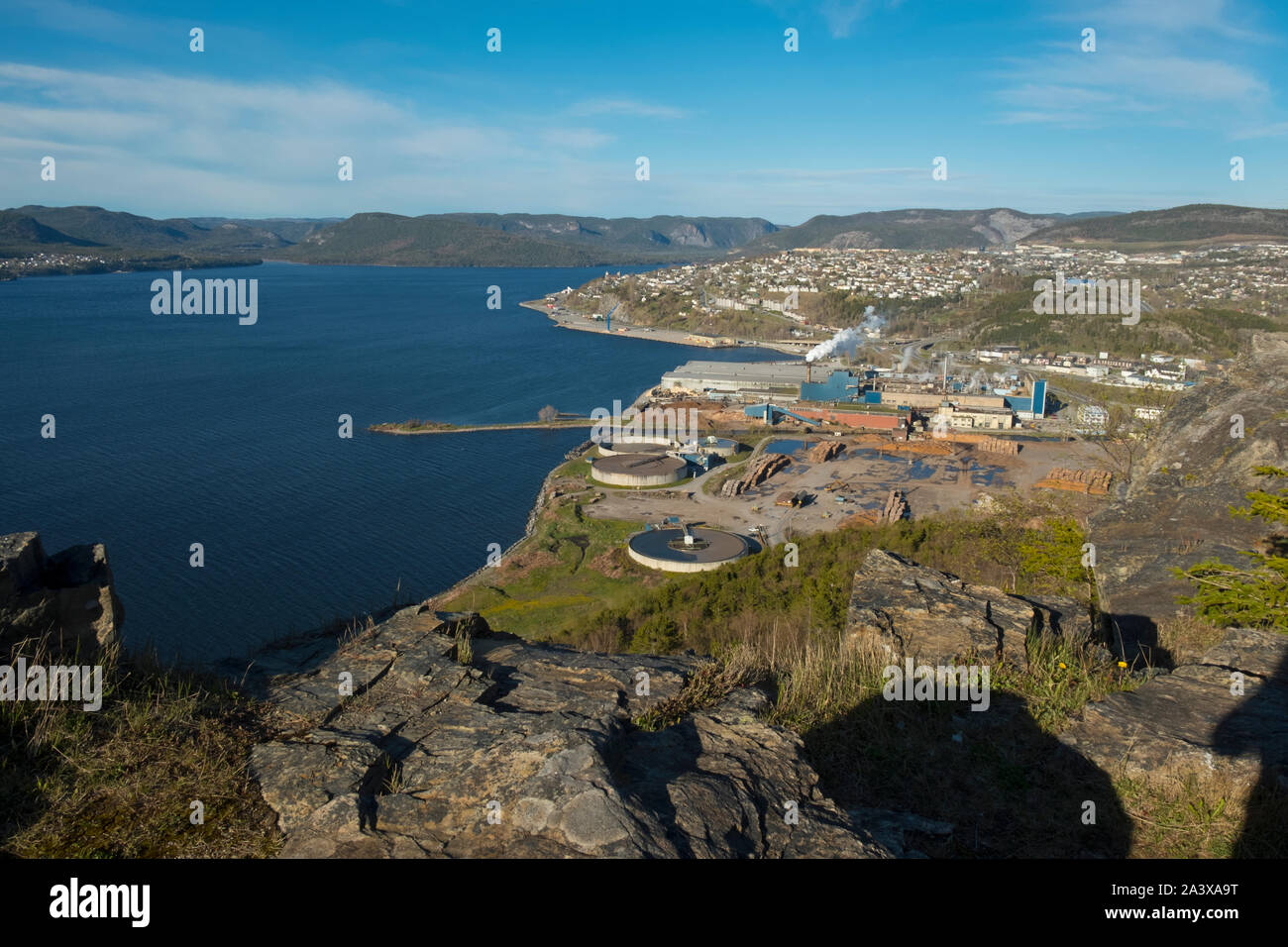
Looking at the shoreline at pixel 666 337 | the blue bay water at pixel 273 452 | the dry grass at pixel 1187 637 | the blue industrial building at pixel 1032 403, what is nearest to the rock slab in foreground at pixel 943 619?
the dry grass at pixel 1187 637

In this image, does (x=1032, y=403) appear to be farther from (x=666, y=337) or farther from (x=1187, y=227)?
(x=1187, y=227)

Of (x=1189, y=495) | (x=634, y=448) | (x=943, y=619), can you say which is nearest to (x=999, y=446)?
(x=634, y=448)

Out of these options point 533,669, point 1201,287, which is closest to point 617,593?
point 533,669

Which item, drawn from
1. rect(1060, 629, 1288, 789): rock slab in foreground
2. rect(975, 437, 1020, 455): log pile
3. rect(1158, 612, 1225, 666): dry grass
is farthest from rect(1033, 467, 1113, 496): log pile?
rect(1060, 629, 1288, 789): rock slab in foreground

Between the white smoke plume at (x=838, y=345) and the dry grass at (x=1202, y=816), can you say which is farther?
the white smoke plume at (x=838, y=345)

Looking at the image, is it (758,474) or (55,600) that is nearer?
(55,600)

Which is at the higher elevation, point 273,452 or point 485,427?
point 485,427

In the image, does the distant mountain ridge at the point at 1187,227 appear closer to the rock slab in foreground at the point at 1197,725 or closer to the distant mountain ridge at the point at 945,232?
the distant mountain ridge at the point at 945,232
